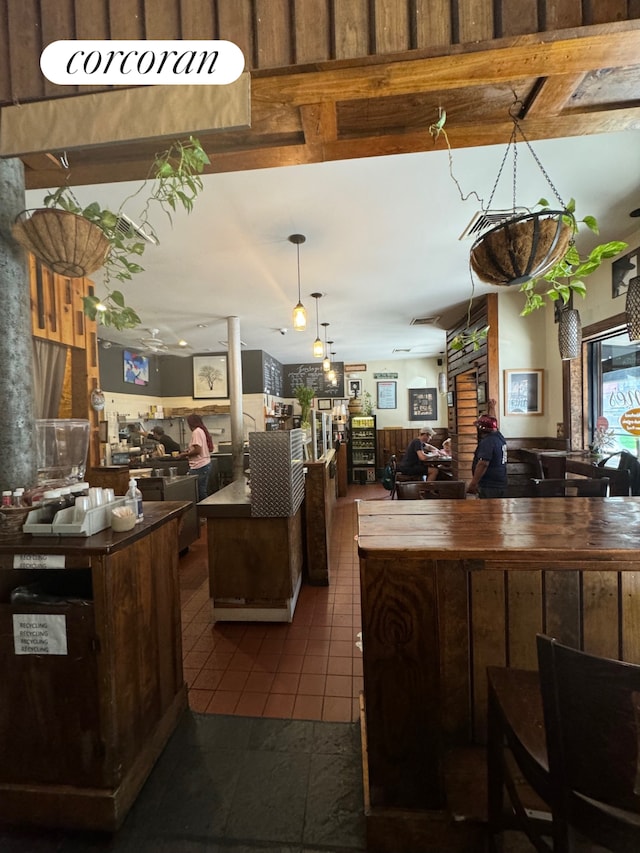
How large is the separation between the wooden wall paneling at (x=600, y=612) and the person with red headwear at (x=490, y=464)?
241cm

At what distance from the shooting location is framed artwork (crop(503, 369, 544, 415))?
204 inches

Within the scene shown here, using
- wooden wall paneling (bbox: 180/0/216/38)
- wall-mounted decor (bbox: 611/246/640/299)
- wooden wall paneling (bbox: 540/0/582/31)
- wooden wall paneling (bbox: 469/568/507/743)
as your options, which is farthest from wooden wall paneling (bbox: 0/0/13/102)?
wall-mounted decor (bbox: 611/246/640/299)

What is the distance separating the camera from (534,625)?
1412 mm

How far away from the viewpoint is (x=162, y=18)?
133cm

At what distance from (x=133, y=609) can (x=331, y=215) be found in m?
2.98

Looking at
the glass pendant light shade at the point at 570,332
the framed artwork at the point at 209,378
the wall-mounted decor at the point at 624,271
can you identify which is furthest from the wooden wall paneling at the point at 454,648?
the framed artwork at the point at 209,378

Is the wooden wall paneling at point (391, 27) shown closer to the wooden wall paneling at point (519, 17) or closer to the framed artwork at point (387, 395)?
the wooden wall paneling at point (519, 17)

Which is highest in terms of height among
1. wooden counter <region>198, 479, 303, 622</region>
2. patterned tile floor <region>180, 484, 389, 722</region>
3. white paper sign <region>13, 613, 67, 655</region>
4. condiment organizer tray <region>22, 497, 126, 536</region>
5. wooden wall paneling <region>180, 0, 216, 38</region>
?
wooden wall paneling <region>180, 0, 216, 38</region>

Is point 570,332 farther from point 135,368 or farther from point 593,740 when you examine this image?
point 135,368

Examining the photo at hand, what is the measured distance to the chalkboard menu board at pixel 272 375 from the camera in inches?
327

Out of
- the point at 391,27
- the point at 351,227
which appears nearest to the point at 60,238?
the point at 391,27

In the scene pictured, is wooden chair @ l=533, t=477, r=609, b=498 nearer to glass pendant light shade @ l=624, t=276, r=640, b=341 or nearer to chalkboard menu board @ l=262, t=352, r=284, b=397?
glass pendant light shade @ l=624, t=276, r=640, b=341

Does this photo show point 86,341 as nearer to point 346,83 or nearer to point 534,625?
point 346,83

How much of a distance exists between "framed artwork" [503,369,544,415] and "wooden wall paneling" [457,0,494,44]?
4539mm
